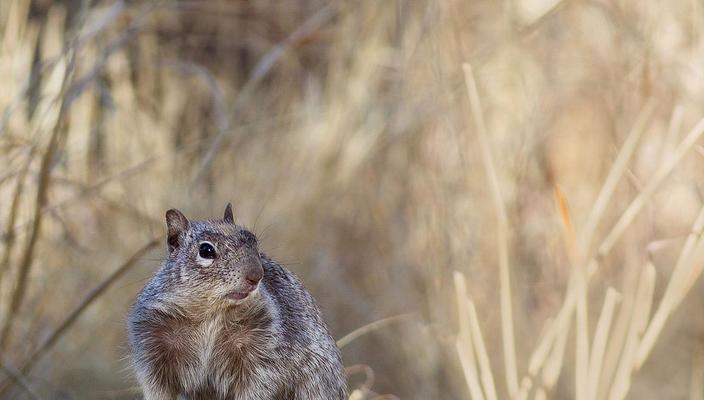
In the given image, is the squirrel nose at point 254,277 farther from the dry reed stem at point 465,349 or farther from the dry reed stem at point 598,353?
the dry reed stem at point 598,353

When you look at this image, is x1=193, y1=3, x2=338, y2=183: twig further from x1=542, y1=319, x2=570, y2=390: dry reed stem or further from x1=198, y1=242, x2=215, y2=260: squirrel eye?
x1=542, y1=319, x2=570, y2=390: dry reed stem

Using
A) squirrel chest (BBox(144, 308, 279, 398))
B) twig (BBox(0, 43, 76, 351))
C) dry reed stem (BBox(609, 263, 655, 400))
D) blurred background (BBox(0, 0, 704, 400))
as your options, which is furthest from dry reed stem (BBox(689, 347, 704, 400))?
twig (BBox(0, 43, 76, 351))

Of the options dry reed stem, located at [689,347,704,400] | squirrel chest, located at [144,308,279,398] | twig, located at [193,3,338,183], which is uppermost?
twig, located at [193,3,338,183]

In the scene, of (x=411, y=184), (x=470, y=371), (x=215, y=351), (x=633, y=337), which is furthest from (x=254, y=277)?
(x=411, y=184)

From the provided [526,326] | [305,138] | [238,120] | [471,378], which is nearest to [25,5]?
[238,120]

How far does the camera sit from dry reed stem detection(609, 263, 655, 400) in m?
2.80

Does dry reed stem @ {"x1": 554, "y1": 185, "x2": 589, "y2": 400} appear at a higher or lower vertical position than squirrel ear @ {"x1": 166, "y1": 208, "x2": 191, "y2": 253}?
lower

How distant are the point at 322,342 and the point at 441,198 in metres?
1.56

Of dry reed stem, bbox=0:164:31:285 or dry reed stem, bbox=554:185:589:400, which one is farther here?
dry reed stem, bbox=0:164:31:285

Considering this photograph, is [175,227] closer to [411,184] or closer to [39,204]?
[39,204]

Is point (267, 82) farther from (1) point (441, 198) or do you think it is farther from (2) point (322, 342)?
(2) point (322, 342)

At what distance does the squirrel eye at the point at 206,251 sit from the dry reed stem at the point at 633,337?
3.55ft

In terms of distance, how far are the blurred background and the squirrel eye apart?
3.69 ft

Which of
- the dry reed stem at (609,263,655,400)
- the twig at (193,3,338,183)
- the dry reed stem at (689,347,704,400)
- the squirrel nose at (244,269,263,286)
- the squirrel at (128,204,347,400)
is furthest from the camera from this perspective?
the twig at (193,3,338,183)
